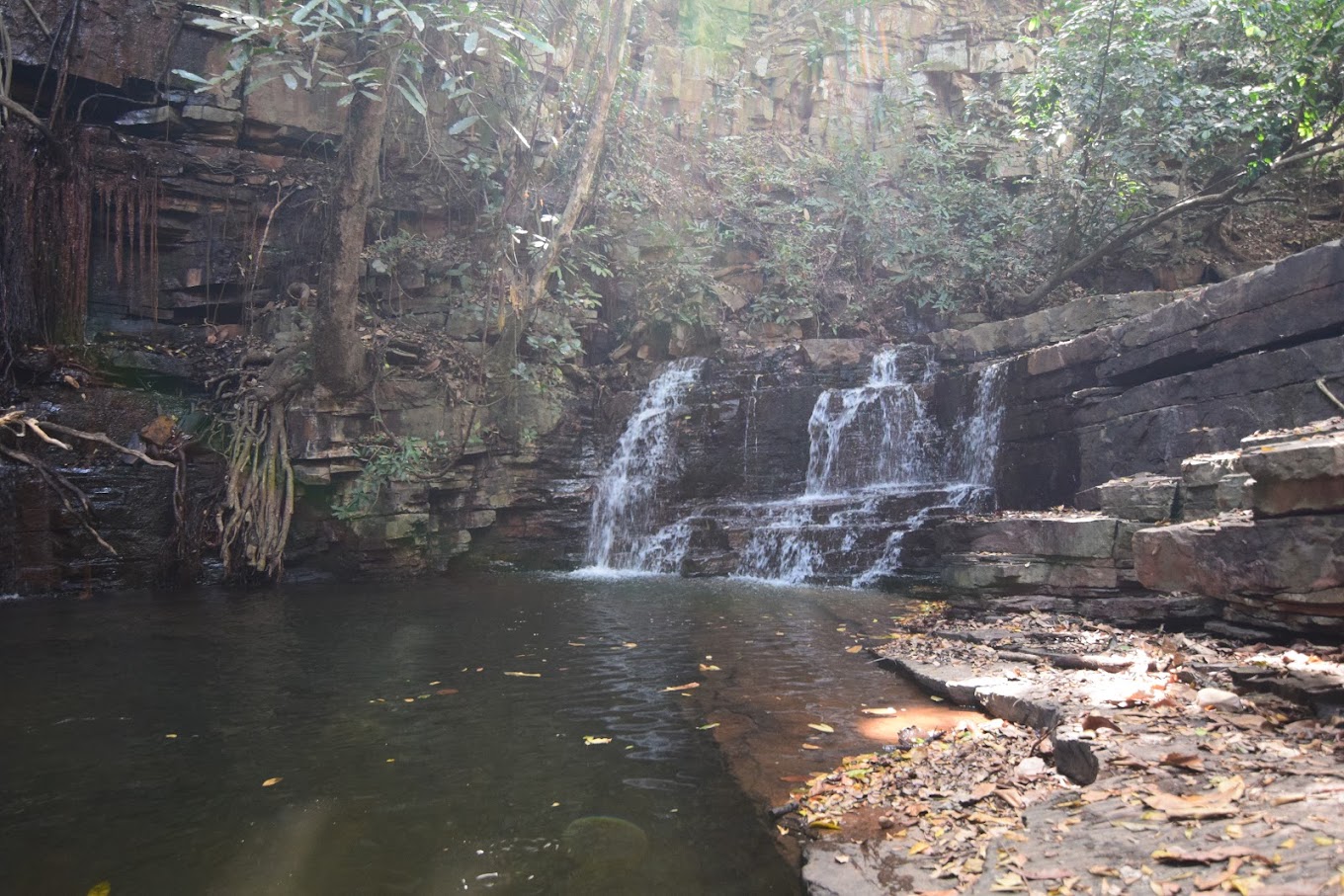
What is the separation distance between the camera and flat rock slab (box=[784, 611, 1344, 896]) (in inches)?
91.0

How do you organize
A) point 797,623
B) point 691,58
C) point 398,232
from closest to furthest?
1. point 797,623
2. point 398,232
3. point 691,58

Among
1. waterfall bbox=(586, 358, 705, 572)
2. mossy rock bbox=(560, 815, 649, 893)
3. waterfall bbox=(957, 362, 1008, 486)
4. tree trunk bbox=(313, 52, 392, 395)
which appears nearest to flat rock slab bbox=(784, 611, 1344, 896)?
mossy rock bbox=(560, 815, 649, 893)

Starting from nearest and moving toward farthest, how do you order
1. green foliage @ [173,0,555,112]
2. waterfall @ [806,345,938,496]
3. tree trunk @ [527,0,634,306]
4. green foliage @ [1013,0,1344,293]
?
1. green foliage @ [173,0,555,112]
2. green foliage @ [1013,0,1344,293]
3. waterfall @ [806,345,938,496]
4. tree trunk @ [527,0,634,306]

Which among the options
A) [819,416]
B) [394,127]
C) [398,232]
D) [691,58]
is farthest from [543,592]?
[691,58]

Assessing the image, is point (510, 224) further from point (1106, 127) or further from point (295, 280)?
point (1106, 127)

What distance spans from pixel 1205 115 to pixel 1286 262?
650 cm

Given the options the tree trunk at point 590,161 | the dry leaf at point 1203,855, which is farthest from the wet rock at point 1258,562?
the tree trunk at point 590,161

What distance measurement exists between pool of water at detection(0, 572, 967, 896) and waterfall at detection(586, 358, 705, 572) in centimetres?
425

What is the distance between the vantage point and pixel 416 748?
4230 millimetres

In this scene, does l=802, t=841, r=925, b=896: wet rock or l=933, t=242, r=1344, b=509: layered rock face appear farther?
l=933, t=242, r=1344, b=509: layered rock face

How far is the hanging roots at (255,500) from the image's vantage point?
10.3 meters

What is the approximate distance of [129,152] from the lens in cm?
1162

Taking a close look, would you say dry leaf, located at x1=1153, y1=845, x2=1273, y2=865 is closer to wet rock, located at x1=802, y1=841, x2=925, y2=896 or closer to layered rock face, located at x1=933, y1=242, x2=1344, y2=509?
wet rock, located at x1=802, y1=841, x2=925, y2=896

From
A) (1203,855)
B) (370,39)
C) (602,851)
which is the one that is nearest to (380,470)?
(370,39)
